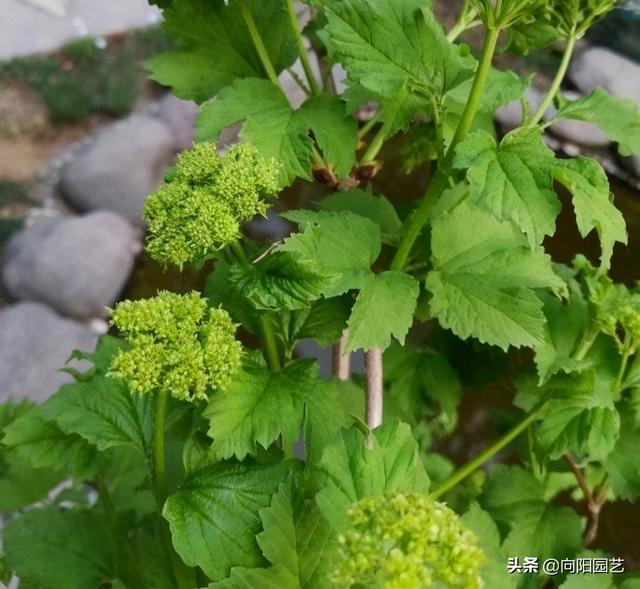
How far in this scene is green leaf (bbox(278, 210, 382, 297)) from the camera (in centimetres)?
83

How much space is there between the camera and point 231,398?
2.65 ft

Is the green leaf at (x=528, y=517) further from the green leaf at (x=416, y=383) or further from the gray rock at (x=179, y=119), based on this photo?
the gray rock at (x=179, y=119)

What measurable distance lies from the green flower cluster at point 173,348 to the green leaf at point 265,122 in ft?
1.01

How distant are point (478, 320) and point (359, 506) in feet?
1.07

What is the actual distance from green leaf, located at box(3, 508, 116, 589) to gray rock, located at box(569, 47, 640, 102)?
245 cm

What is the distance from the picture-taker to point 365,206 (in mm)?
1023

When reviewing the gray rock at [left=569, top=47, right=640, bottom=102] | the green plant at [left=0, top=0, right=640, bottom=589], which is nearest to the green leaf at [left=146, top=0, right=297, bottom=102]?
the green plant at [left=0, top=0, right=640, bottom=589]

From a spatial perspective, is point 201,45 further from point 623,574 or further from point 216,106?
point 623,574

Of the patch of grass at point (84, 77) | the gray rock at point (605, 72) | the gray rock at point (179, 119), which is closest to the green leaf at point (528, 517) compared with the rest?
the gray rock at point (179, 119)

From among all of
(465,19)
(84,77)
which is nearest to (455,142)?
(465,19)

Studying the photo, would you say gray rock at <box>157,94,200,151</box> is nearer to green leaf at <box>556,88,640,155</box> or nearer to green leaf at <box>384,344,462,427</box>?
green leaf at <box>384,344,462,427</box>

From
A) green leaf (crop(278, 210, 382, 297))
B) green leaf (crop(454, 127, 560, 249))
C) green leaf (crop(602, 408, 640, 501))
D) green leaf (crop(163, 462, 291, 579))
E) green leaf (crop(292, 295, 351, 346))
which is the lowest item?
green leaf (crop(602, 408, 640, 501))

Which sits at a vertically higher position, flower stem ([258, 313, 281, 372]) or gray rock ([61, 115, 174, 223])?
flower stem ([258, 313, 281, 372])

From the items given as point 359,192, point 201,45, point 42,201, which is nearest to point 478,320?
point 359,192
